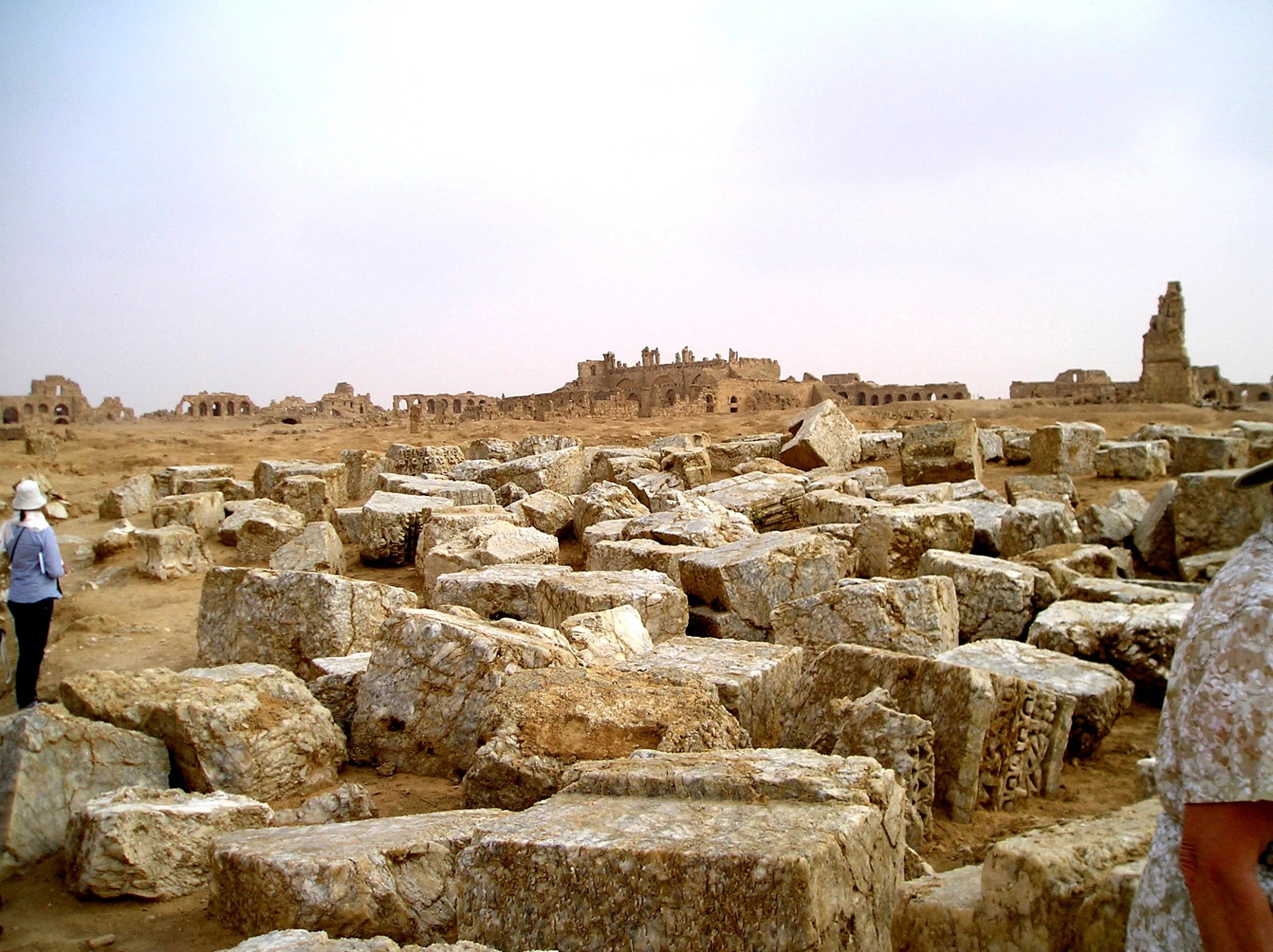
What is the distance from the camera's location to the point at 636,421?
80.9ft

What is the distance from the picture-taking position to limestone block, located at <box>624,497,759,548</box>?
6406 mm

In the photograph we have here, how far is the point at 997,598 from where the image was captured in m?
5.01

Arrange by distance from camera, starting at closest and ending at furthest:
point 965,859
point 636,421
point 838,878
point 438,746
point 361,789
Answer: point 838,878, point 965,859, point 361,789, point 438,746, point 636,421

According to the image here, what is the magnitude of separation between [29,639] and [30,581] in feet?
1.18

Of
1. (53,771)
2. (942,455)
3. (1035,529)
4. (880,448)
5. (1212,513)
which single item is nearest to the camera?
(53,771)

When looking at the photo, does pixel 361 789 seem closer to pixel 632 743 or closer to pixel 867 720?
pixel 632 743

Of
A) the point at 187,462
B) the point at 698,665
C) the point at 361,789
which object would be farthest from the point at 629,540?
the point at 187,462

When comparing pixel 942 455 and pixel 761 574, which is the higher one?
pixel 942 455

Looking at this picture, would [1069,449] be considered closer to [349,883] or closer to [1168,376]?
[349,883]

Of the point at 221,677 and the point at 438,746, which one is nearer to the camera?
the point at 438,746

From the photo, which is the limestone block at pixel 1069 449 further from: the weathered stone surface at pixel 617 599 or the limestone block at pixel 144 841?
the limestone block at pixel 144 841

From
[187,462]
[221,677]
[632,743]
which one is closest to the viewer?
[632,743]

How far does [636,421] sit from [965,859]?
871 inches

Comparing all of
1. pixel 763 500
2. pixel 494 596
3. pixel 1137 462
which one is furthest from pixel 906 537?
pixel 1137 462
